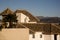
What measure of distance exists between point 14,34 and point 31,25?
287 inches

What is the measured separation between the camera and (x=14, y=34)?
22750mm

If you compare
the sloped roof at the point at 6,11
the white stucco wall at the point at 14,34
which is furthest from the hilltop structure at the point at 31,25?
the white stucco wall at the point at 14,34

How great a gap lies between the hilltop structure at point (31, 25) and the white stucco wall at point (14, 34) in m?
2.39

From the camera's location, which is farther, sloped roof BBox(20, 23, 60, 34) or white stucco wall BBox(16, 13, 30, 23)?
white stucco wall BBox(16, 13, 30, 23)

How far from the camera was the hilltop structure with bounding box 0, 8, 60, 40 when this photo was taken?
26000 millimetres

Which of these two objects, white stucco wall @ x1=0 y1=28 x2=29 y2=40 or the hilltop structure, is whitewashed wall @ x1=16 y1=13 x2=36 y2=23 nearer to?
the hilltop structure

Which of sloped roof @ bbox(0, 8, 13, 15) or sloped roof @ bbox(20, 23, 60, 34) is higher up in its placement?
sloped roof @ bbox(0, 8, 13, 15)

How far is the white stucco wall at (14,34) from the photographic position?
22.4 m

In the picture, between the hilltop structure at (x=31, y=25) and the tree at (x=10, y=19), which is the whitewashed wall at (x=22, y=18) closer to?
the hilltop structure at (x=31, y=25)

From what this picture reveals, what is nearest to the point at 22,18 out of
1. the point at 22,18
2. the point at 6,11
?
the point at 22,18

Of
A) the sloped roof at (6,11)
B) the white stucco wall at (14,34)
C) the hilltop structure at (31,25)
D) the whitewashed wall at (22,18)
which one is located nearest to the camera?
the white stucco wall at (14,34)

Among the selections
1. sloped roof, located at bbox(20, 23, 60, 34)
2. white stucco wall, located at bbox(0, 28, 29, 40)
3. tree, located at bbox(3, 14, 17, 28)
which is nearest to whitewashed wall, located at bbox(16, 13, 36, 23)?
sloped roof, located at bbox(20, 23, 60, 34)

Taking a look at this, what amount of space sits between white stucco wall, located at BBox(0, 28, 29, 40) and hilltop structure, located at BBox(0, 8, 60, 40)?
239 centimetres

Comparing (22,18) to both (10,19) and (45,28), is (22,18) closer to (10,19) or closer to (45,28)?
(45,28)
